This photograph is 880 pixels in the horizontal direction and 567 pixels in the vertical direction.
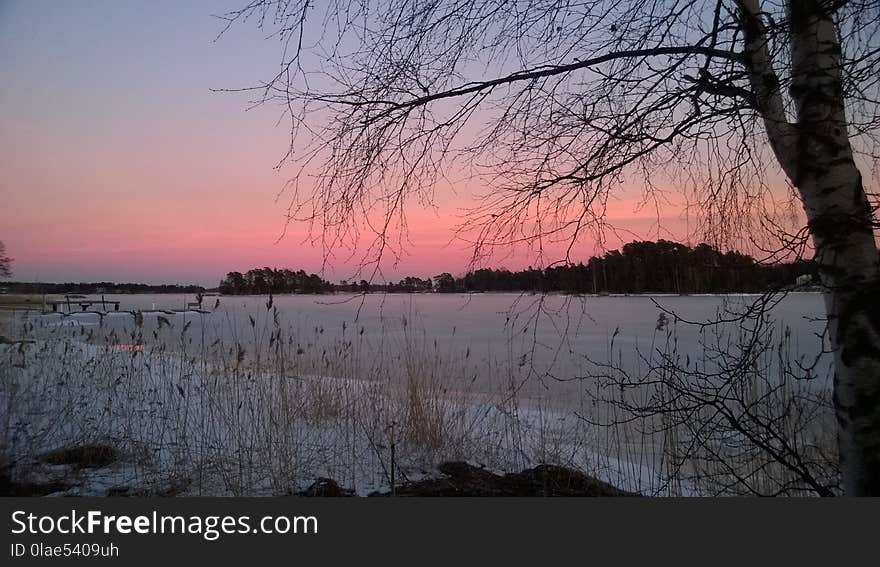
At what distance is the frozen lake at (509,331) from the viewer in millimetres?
2959

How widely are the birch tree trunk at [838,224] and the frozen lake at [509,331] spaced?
28 centimetres

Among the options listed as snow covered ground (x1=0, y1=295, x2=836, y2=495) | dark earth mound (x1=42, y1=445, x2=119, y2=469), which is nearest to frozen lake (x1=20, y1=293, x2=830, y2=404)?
snow covered ground (x1=0, y1=295, x2=836, y2=495)

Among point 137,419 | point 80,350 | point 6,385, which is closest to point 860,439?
point 137,419

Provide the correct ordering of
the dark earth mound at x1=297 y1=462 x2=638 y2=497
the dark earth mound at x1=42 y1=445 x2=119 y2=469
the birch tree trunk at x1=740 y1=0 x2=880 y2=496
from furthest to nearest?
the dark earth mound at x1=42 y1=445 x2=119 y2=469 → the dark earth mound at x1=297 y1=462 x2=638 y2=497 → the birch tree trunk at x1=740 y1=0 x2=880 y2=496

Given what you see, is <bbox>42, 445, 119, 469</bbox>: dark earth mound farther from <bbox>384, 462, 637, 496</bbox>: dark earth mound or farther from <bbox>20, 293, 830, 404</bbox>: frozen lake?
<bbox>384, 462, 637, 496</bbox>: dark earth mound

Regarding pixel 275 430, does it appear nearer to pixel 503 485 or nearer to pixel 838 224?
pixel 503 485

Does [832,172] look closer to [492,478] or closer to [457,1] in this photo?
[457,1]

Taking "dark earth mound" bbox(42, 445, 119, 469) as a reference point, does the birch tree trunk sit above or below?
above

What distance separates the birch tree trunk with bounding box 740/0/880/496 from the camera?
88.3 inches

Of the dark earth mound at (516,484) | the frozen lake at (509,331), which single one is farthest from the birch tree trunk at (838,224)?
the dark earth mound at (516,484)

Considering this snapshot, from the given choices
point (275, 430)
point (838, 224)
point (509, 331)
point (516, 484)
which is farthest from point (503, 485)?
point (509, 331)

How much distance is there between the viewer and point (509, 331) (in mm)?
11562

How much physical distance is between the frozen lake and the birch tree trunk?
278 mm

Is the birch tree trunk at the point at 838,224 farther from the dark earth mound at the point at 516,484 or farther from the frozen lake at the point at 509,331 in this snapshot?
the dark earth mound at the point at 516,484
